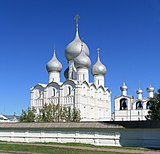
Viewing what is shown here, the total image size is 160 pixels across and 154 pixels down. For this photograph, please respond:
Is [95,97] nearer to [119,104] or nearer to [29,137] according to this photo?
[119,104]

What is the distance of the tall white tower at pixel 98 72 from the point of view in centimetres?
7088

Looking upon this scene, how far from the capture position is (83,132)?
25.4m

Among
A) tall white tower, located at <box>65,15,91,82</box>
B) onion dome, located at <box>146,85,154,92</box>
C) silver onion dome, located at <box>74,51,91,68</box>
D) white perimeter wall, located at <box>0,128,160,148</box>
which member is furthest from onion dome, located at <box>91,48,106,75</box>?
white perimeter wall, located at <box>0,128,160,148</box>

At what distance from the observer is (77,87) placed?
63.1m

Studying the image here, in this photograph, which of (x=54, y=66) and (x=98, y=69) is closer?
(x=54, y=66)

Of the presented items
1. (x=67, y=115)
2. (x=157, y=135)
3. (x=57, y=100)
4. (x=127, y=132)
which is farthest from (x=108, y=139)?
(x=57, y=100)

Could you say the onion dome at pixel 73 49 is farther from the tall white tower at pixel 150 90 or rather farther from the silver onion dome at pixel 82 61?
the tall white tower at pixel 150 90

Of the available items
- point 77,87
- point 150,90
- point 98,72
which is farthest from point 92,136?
point 150,90

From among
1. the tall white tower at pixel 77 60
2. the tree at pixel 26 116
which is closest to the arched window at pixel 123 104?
the tall white tower at pixel 77 60

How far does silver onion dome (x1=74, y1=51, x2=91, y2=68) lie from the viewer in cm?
6568

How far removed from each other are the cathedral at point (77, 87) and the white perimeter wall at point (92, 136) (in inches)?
1352

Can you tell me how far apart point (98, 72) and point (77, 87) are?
366 inches

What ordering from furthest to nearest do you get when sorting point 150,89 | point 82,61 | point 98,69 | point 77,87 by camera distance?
point 150,89
point 98,69
point 82,61
point 77,87

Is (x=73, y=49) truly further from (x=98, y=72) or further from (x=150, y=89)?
(x=150, y=89)
